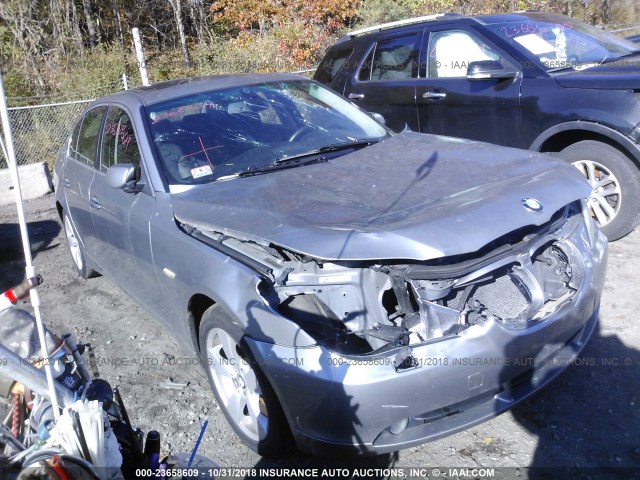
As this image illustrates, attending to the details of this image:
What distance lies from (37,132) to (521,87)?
29.2ft

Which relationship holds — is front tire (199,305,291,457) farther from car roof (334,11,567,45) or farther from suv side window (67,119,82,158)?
car roof (334,11,567,45)

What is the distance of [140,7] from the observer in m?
19.1

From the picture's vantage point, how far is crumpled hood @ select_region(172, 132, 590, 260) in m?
2.55

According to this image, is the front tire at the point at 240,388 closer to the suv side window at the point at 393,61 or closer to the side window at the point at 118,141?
the side window at the point at 118,141

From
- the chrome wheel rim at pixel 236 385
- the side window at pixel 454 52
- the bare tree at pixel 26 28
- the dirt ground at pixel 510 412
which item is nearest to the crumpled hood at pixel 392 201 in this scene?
the chrome wheel rim at pixel 236 385

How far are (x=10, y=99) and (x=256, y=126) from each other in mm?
11469

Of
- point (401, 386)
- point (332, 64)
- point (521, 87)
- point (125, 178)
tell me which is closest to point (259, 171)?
point (125, 178)

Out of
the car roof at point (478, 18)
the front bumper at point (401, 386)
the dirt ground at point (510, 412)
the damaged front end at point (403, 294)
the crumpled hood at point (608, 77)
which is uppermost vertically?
the car roof at point (478, 18)

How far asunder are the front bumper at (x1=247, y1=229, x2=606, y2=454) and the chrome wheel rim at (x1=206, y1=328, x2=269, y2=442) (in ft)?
0.96

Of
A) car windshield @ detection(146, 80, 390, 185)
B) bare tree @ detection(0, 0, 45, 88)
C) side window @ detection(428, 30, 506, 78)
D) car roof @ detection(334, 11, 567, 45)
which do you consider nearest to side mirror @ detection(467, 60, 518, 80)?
side window @ detection(428, 30, 506, 78)

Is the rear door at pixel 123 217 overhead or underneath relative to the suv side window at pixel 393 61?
underneath

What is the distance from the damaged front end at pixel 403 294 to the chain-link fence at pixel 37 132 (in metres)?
9.26

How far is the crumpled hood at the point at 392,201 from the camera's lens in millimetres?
2547

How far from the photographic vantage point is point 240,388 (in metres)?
3.13
